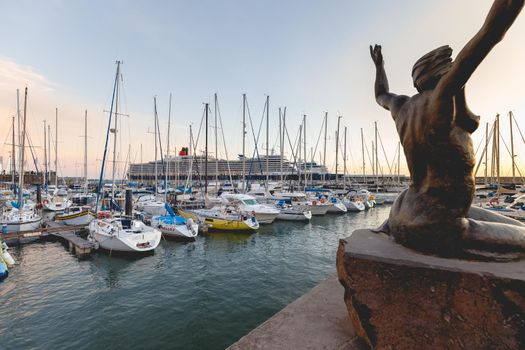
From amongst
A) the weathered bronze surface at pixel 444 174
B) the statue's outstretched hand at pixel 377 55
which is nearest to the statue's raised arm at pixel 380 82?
the statue's outstretched hand at pixel 377 55

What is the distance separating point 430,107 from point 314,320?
2.49 meters

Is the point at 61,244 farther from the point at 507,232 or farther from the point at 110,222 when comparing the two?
the point at 507,232

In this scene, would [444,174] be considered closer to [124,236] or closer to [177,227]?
[124,236]

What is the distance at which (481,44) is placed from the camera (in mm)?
1695

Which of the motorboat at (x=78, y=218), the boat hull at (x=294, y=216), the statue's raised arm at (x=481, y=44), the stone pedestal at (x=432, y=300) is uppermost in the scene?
the statue's raised arm at (x=481, y=44)

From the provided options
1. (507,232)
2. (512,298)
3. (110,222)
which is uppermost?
(507,232)

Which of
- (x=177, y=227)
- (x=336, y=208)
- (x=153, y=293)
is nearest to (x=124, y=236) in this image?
(x=177, y=227)

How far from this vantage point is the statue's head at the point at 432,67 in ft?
7.17

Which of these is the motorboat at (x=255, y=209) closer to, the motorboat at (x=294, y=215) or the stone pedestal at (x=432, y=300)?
the motorboat at (x=294, y=215)

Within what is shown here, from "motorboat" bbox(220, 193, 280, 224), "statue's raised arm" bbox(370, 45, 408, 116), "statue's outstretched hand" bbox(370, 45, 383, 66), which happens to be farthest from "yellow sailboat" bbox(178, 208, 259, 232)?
"statue's outstretched hand" bbox(370, 45, 383, 66)

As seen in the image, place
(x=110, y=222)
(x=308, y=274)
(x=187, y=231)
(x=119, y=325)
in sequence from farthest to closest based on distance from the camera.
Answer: (x=187, y=231) → (x=110, y=222) → (x=308, y=274) → (x=119, y=325)

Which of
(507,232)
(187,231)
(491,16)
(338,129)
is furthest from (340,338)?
(338,129)

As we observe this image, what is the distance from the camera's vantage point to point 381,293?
6.76 feet

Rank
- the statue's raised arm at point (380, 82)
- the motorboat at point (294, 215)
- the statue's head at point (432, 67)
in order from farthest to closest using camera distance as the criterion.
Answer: the motorboat at point (294, 215) < the statue's raised arm at point (380, 82) < the statue's head at point (432, 67)
